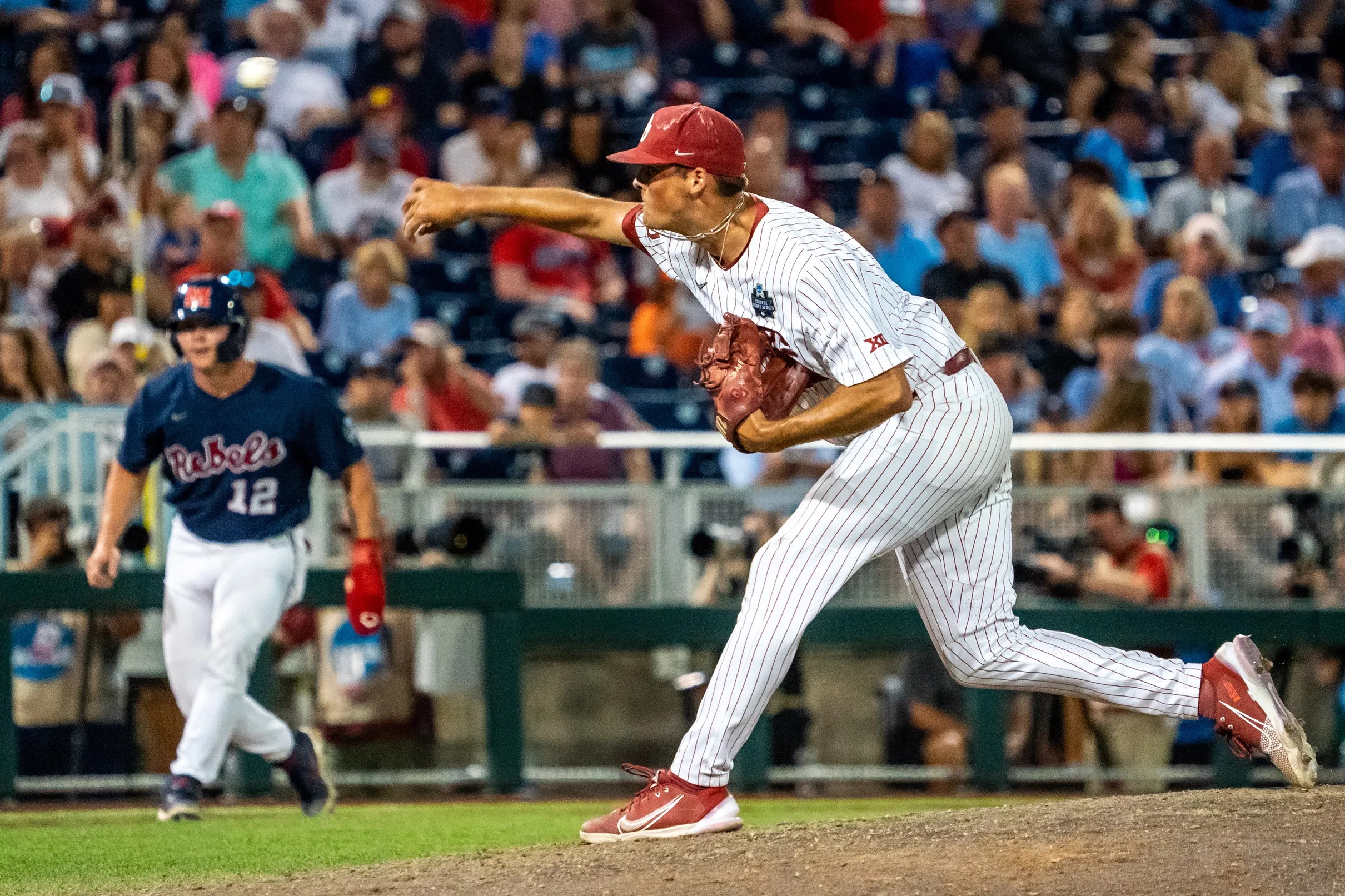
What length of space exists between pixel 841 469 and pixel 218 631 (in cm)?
282

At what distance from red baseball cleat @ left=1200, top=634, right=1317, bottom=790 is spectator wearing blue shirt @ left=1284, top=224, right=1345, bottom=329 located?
6.39 m

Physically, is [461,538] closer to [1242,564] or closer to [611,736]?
[611,736]

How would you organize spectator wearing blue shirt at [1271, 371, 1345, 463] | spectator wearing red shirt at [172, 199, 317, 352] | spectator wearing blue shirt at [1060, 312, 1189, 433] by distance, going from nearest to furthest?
1. spectator wearing blue shirt at [1271, 371, 1345, 463]
2. spectator wearing blue shirt at [1060, 312, 1189, 433]
3. spectator wearing red shirt at [172, 199, 317, 352]

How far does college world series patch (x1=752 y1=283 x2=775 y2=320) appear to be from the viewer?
4.27 metres

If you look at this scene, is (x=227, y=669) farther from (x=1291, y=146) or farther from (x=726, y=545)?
(x=1291, y=146)

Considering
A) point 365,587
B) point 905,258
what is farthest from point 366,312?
point 365,587

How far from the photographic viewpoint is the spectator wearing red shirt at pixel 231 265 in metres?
9.47

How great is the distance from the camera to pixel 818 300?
13.6 feet

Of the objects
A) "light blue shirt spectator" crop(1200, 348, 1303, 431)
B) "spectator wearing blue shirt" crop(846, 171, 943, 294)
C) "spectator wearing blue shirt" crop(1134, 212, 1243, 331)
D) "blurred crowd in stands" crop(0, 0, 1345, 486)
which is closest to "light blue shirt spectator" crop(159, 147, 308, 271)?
"blurred crowd in stands" crop(0, 0, 1345, 486)

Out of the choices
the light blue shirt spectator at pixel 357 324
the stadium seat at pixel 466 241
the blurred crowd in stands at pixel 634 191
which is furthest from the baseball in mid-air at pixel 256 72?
the stadium seat at pixel 466 241

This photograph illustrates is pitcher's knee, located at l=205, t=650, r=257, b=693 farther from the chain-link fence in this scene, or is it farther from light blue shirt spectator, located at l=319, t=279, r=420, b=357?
light blue shirt spectator, located at l=319, t=279, r=420, b=357

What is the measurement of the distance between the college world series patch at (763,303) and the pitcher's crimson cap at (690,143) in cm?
28

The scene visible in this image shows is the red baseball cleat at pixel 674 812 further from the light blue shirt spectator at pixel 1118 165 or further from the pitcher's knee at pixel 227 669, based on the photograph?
the light blue shirt spectator at pixel 1118 165

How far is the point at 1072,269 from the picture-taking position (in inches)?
430
